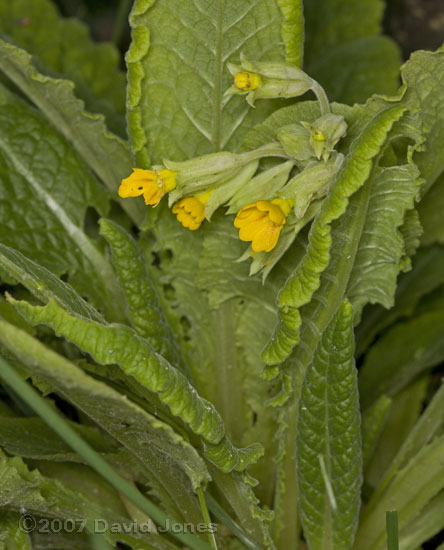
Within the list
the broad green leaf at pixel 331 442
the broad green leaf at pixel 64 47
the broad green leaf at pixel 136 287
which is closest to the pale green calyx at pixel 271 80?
the broad green leaf at pixel 136 287

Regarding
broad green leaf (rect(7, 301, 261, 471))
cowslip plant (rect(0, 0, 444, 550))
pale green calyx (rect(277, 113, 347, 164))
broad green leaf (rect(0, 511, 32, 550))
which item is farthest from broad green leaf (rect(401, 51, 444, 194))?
broad green leaf (rect(0, 511, 32, 550))

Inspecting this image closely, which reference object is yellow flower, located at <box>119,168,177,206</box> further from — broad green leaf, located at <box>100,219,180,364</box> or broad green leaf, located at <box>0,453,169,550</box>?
broad green leaf, located at <box>0,453,169,550</box>

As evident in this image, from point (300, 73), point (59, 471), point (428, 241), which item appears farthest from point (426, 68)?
point (59, 471)

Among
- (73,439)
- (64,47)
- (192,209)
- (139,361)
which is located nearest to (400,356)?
(192,209)

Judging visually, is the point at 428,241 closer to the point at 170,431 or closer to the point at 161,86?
the point at 161,86

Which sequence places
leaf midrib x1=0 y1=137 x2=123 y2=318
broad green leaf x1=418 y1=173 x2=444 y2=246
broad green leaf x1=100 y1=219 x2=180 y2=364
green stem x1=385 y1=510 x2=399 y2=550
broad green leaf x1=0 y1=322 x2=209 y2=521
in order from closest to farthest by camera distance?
broad green leaf x1=0 y1=322 x2=209 y2=521, green stem x1=385 y1=510 x2=399 y2=550, broad green leaf x1=100 y1=219 x2=180 y2=364, broad green leaf x1=418 y1=173 x2=444 y2=246, leaf midrib x1=0 y1=137 x2=123 y2=318

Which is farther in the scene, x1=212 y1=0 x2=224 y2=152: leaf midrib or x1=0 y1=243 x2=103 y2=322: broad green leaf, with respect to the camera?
x1=212 y1=0 x2=224 y2=152: leaf midrib
